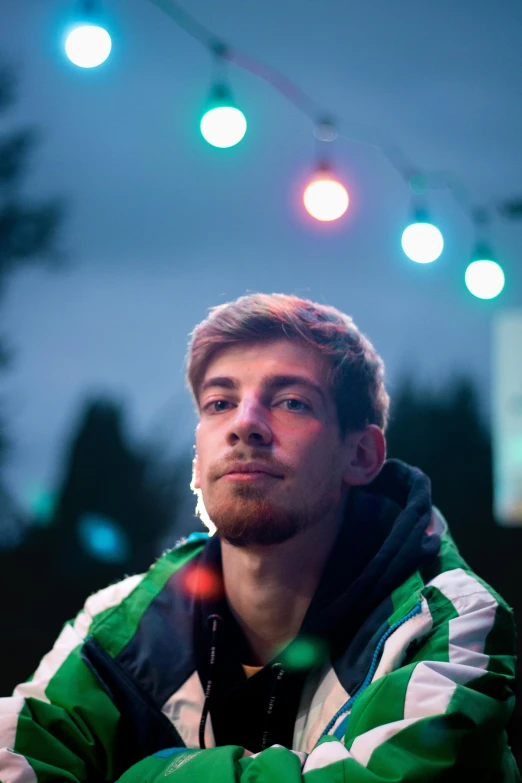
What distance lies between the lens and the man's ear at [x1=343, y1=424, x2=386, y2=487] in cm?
204

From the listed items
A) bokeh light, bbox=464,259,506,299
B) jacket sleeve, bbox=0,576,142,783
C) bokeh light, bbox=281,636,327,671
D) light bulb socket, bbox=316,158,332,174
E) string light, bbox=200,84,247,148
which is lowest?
jacket sleeve, bbox=0,576,142,783

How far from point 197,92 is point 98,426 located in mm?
4735

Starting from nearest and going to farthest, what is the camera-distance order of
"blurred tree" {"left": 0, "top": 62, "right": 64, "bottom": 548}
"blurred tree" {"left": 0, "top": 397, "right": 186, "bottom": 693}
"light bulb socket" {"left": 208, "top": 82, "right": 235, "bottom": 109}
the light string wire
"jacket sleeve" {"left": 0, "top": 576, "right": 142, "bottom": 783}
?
1. "jacket sleeve" {"left": 0, "top": 576, "right": 142, "bottom": 783}
2. "light bulb socket" {"left": 208, "top": 82, "right": 235, "bottom": 109}
3. the light string wire
4. "blurred tree" {"left": 0, "top": 397, "right": 186, "bottom": 693}
5. "blurred tree" {"left": 0, "top": 62, "right": 64, "bottom": 548}

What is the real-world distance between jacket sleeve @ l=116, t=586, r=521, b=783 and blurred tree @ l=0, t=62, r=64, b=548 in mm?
5285

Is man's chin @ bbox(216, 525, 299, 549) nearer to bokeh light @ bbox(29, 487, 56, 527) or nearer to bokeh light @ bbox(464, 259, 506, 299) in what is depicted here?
bokeh light @ bbox(464, 259, 506, 299)

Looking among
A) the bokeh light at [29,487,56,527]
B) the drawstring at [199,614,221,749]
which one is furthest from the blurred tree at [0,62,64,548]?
the drawstring at [199,614,221,749]

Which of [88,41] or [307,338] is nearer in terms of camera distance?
[307,338]

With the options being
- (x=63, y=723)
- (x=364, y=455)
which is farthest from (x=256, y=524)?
(x=63, y=723)

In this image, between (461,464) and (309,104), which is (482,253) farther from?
(461,464)

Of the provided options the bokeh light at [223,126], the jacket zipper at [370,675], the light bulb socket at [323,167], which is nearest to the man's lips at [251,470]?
the jacket zipper at [370,675]

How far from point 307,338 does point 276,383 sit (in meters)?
0.19

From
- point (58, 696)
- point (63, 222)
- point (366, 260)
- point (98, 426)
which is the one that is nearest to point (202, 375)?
point (58, 696)

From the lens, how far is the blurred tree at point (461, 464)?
694 centimetres

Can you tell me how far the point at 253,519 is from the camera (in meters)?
1.76
